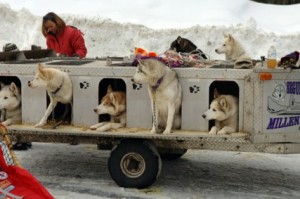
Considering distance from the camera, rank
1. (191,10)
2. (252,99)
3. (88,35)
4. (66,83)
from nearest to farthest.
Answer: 1. (252,99)
2. (66,83)
3. (88,35)
4. (191,10)

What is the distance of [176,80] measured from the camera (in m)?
7.14

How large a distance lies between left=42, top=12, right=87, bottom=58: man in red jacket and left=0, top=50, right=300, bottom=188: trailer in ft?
5.58

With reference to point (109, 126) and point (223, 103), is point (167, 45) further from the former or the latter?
point (223, 103)

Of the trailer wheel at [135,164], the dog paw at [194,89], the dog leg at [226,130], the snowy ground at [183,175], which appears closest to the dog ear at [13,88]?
the snowy ground at [183,175]

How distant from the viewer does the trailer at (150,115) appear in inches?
273

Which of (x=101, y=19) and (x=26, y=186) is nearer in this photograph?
(x=26, y=186)

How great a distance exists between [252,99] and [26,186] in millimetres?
2894

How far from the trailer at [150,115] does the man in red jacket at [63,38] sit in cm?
170

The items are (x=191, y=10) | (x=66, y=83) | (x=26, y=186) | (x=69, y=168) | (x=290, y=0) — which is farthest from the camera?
(x=191, y=10)

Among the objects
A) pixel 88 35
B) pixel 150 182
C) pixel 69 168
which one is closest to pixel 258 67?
pixel 150 182

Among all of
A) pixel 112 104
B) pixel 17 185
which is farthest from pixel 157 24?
pixel 17 185

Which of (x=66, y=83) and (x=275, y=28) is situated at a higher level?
(x=275, y=28)

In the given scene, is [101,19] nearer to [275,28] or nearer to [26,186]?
[275,28]

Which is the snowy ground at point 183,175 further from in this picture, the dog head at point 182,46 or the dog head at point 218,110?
the dog head at point 182,46
